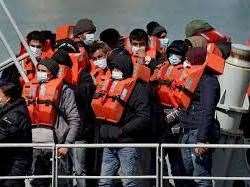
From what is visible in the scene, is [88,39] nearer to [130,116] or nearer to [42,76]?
[42,76]

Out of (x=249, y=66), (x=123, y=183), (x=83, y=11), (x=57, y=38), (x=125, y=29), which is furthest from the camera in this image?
(x=83, y=11)

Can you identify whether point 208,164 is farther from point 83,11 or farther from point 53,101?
point 83,11

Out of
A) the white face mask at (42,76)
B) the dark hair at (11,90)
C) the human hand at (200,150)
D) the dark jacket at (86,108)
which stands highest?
the white face mask at (42,76)

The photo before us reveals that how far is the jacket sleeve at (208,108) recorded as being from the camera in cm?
906

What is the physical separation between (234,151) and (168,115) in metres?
0.99

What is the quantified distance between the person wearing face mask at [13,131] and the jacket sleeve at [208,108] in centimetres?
158

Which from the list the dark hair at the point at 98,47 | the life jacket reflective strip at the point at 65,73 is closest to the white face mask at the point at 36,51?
the dark hair at the point at 98,47

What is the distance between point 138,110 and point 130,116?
0.43 ft

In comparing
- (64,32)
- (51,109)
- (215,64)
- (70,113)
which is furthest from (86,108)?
(64,32)

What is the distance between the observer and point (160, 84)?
31.4ft

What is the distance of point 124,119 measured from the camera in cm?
916

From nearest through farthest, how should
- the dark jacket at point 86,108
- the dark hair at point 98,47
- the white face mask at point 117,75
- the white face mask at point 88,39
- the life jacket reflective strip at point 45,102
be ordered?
the white face mask at point 117,75
the life jacket reflective strip at point 45,102
the dark jacket at point 86,108
the dark hair at point 98,47
the white face mask at point 88,39

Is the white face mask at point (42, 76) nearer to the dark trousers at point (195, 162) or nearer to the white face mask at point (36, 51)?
the white face mask at point (36, 51)

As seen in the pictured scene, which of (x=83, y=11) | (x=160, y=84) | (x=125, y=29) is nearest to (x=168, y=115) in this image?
(x=160, y=84)
